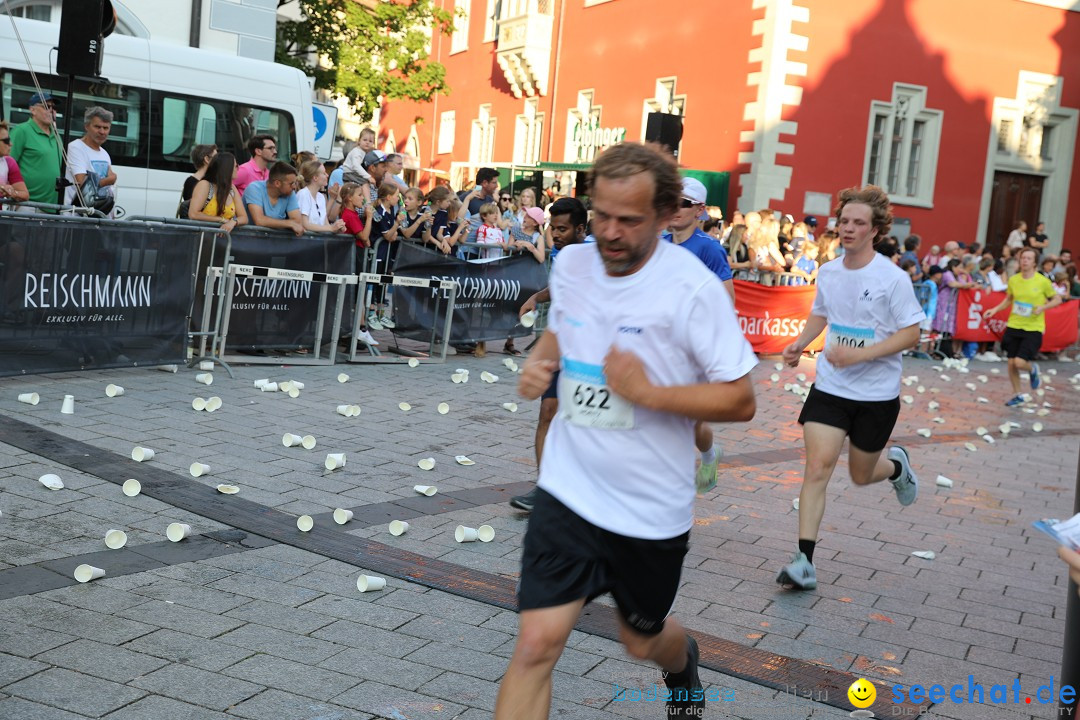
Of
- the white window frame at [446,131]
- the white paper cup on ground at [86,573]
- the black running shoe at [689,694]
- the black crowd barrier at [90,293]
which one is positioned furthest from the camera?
the white window frame at [446,131]

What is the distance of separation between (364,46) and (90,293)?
72.6ft

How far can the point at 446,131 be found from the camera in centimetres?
4272

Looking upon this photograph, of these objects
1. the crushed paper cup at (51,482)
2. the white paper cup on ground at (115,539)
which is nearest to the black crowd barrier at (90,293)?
the crushed paper cup at (51,482)

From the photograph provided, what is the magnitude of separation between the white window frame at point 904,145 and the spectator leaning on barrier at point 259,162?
18063 millimetres

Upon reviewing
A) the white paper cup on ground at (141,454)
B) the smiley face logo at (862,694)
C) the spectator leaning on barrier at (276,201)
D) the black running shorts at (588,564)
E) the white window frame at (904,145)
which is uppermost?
the white window frame at (904,145)

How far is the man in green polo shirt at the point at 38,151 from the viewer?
35.4 ft

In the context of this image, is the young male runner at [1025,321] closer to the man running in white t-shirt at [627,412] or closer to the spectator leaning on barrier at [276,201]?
the spectator leaning on barrier at [276,201]

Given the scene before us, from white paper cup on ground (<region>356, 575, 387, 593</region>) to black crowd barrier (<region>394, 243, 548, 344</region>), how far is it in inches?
298

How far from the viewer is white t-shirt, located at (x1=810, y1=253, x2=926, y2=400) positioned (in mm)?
6023

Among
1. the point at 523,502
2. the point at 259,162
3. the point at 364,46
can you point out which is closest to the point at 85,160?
the point at 259,162

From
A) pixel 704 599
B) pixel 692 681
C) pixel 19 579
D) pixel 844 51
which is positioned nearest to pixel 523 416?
pixel 704 599

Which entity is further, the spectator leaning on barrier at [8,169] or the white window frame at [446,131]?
the white window frame at [446,131]

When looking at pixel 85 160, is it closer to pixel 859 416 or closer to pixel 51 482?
pixel 51 482

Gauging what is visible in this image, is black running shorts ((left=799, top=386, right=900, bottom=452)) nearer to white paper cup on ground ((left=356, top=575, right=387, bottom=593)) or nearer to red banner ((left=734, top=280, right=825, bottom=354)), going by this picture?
white paper cup on ground ((left=356, top=575, right=387, bottom=593))
